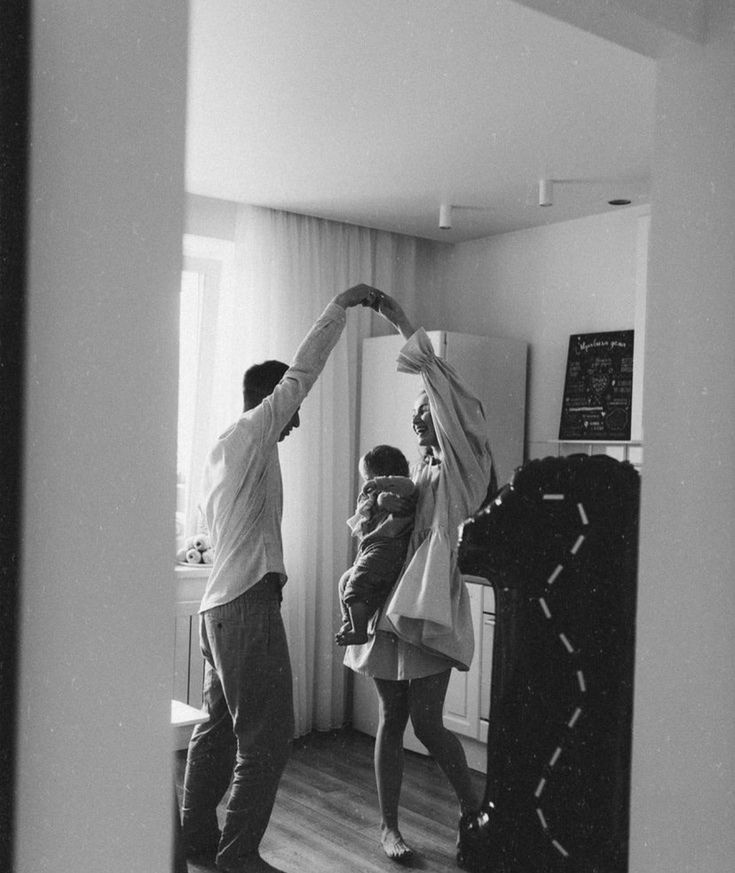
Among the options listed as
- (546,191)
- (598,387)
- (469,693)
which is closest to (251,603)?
(469,693)

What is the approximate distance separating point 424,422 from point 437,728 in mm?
807

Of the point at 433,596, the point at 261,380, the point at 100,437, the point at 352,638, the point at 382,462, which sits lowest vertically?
the point at 352,638

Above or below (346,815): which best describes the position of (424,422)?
above

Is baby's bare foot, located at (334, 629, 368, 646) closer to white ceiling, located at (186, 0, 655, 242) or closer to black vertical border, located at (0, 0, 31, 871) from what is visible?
white ceiling, located at (186, 0, 655, 242)

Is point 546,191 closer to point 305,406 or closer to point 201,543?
point 305,406

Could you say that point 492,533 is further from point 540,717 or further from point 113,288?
point 113,288

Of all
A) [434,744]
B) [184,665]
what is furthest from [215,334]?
[434,744]

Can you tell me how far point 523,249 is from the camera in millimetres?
4266

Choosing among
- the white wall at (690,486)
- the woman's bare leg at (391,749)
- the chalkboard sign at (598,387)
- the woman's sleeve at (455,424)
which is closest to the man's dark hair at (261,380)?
the woman's sleeve at (455,424)

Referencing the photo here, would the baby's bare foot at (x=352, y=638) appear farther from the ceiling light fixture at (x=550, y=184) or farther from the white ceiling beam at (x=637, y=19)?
the ceiling light fixture at (x=550, y=184)

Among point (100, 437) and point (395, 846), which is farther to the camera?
point (395, 846)

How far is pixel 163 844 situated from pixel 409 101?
2.28 metres

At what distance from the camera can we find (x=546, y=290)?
4.16 meters

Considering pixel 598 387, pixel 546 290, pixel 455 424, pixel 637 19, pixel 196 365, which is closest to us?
pixel 637 19
